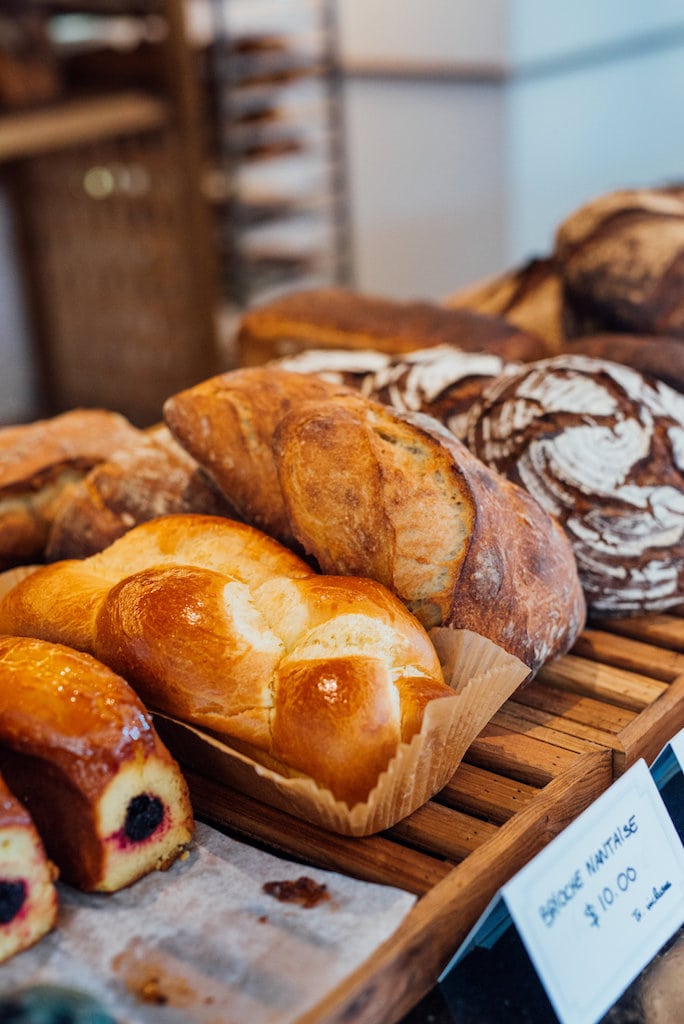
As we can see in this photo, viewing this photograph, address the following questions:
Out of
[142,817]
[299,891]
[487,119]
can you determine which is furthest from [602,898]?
[487,119]

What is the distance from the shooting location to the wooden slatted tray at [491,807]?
858 mm

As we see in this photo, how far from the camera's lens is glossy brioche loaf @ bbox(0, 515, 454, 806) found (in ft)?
3.10

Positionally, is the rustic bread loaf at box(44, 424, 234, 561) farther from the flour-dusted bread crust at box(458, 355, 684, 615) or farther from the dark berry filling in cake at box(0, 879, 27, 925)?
the dark berry filling in cake at box(0, 879, 27, 925)

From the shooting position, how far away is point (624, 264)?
73.3 inches

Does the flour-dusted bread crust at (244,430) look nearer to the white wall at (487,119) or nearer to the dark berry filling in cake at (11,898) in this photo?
the dark berry filling in cake at (11,898)

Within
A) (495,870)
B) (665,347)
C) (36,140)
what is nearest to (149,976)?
(495,870)

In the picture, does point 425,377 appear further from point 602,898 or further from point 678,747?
point 602,898

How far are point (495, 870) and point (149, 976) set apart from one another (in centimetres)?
29

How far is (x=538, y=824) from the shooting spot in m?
0.98

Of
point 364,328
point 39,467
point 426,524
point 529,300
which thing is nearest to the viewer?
point 426,524

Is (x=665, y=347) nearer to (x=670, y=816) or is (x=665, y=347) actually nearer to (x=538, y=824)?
(x=670, y=816)

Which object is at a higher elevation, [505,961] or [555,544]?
[555,544]

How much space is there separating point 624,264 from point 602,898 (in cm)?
122

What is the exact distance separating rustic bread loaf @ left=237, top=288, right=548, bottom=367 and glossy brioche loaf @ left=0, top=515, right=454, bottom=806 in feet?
2.77
